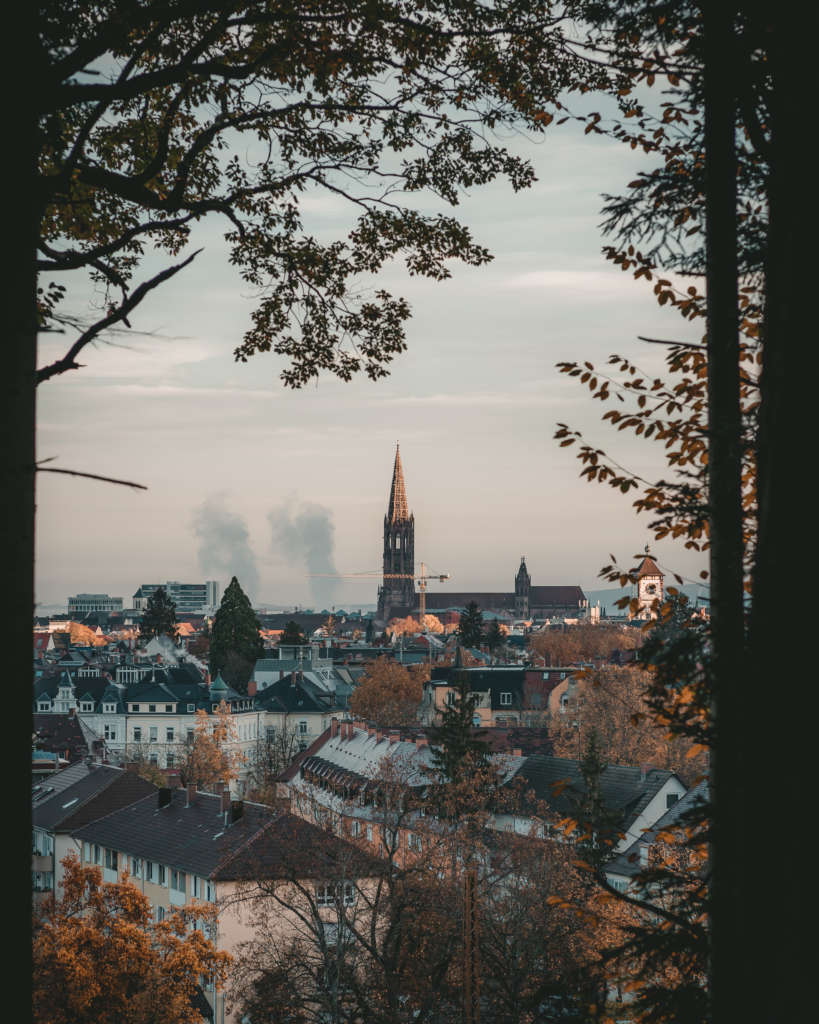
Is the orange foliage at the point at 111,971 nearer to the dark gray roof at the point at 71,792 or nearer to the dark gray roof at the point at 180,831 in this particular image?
the dark gray roof at the point at 180,831

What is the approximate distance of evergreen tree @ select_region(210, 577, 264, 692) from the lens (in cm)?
12325

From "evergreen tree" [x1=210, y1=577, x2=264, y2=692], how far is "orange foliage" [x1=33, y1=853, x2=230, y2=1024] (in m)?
97.5

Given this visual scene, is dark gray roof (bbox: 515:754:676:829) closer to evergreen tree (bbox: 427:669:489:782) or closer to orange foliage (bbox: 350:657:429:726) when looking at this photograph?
evergreen tree (bbox: 427:669:489:782)

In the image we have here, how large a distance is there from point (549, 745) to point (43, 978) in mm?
50014

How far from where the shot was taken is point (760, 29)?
243 inches

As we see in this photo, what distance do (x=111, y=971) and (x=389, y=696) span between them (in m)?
75.4

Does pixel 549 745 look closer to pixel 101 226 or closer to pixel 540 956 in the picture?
pixel 540 956

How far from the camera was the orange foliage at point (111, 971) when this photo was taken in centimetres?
2422

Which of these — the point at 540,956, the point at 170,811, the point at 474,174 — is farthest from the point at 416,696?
the point at 474,174

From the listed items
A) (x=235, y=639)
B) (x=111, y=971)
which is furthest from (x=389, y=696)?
(x=111, y=971)

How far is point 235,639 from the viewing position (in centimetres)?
12519

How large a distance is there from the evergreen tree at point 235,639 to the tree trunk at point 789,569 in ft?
393

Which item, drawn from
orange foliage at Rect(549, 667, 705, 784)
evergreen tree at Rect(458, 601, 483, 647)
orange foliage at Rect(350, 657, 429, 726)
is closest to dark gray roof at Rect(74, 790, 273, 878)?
orange foliage at Rect(549, 667, 705, 784)

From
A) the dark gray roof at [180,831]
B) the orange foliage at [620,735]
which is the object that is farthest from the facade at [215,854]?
the orange foliage at [620,735]
